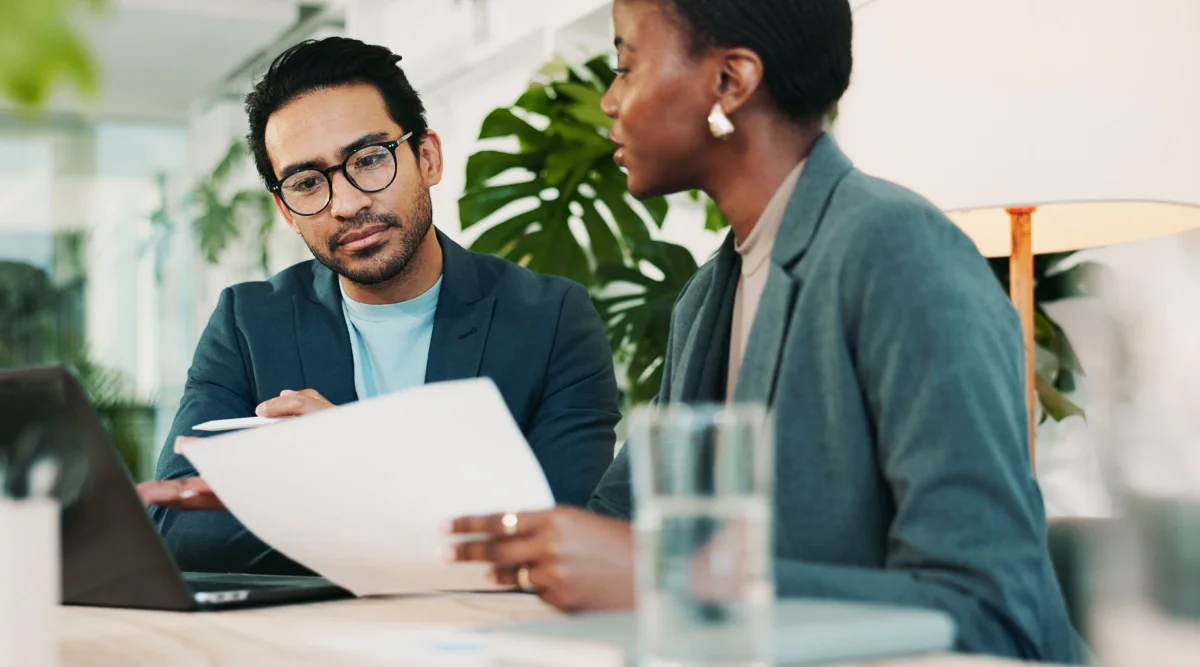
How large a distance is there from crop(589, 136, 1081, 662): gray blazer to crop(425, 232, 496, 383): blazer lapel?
31.0 inches

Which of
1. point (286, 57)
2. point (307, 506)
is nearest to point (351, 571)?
point (307, 506)

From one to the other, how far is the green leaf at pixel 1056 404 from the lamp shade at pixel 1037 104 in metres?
0.30

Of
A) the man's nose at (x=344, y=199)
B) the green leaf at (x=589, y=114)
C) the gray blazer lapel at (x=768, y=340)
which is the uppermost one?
the green leaf at (x=589, y=114)

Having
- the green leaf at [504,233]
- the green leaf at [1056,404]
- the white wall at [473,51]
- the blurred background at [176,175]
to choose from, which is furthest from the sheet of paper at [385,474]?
the white wall at [473,51]

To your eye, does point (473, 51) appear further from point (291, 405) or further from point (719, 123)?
point (719, 123)

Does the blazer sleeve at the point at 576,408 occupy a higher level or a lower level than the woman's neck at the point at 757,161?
lower

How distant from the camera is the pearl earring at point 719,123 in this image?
1208 millimetres

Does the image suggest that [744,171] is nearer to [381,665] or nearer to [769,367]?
[769,367]

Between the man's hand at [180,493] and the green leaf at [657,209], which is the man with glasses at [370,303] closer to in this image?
the man's hand at [180,493]

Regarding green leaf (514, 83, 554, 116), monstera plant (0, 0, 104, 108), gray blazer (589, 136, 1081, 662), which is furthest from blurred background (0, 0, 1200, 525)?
monstera plant (0, 0, 104, 108)

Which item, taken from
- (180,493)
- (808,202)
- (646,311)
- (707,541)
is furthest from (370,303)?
(707,541)

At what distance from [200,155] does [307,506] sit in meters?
5.59

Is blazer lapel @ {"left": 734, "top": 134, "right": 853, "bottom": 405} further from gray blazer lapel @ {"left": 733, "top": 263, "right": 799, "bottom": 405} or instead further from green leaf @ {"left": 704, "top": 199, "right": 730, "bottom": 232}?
green leaf @ {"left": 704, "top": 199, "right": 730, "bottom": 232}

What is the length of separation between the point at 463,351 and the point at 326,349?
0.21 meters
